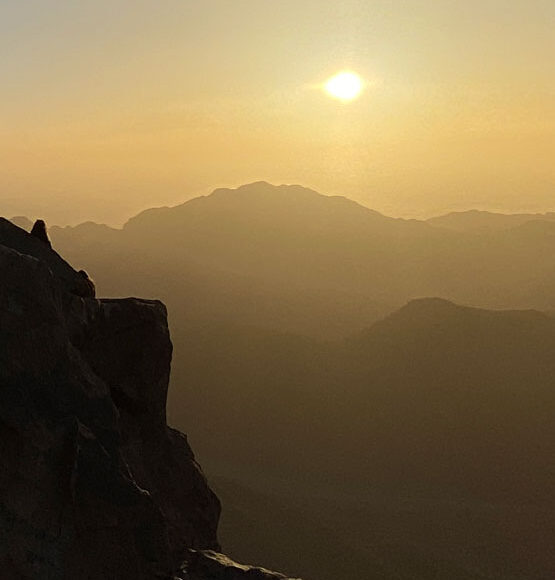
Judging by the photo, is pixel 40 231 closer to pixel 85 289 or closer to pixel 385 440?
pixel 85 289

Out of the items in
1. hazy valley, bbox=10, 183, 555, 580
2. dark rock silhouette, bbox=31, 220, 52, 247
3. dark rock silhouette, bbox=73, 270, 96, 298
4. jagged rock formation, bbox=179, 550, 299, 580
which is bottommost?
jagged rock formation, bbox=179, 550, 299, 580

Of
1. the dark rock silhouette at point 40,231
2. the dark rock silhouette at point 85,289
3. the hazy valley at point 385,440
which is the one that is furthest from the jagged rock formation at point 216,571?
the hazy valley at point 385,440

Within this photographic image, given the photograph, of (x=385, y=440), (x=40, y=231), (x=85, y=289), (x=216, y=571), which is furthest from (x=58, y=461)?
(x=385, y=440)

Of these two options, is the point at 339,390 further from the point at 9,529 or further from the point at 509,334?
the point at 9,529

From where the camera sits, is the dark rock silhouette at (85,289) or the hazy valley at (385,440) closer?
the dark rock silhouette at (85,289)

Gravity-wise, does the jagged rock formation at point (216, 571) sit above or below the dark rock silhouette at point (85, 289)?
below

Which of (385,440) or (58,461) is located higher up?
(385,440)

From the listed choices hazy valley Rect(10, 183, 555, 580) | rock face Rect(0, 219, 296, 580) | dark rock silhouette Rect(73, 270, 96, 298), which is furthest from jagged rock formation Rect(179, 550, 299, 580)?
hazy valley Rect(10, 183, 555, 580)

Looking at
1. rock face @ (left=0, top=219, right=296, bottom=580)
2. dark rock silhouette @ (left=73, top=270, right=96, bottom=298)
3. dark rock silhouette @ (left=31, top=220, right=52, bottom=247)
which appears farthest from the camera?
dark rock silhouette @ (left=31, top=220, right=52, bottom=247)

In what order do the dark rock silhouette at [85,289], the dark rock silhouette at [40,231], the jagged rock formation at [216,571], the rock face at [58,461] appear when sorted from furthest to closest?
the dark rock silhouette at [40,231], the dark rock silhouette at [85,289], the jagged rock formation at [216,571], the rock face at [58,461]

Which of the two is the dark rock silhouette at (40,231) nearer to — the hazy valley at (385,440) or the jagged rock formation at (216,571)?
the jagged rock formation at (216,571)

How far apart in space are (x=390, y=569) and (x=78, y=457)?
165 ft

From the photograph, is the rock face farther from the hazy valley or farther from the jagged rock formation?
the hazy valley

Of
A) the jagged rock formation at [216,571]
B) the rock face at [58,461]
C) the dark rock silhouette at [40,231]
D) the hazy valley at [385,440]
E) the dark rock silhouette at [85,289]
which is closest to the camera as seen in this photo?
the rock face at [58,461]
